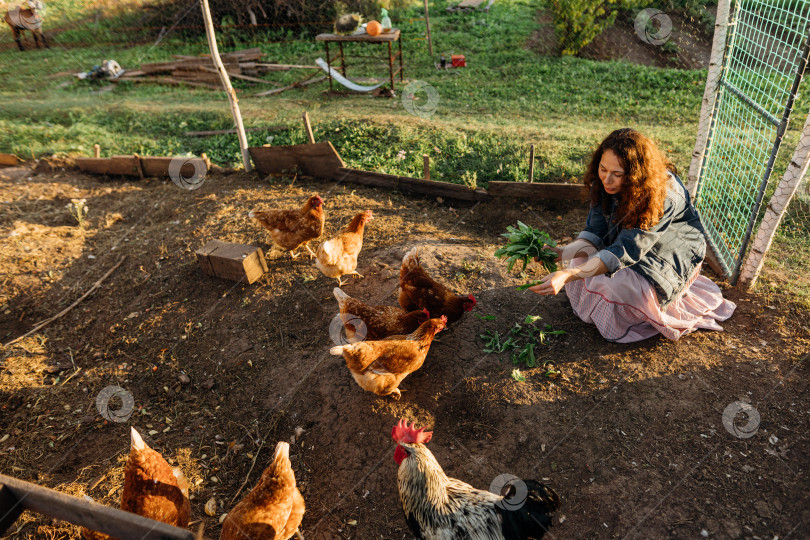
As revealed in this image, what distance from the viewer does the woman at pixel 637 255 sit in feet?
11.4

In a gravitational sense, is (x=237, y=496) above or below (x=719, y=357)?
below

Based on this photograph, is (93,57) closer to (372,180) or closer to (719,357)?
(372,180)

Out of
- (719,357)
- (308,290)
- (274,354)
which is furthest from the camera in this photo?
(308,290)

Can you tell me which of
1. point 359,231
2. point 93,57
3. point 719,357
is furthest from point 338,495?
point 93,57

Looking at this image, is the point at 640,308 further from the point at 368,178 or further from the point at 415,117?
the point at 415,117

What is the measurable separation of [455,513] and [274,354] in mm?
2543

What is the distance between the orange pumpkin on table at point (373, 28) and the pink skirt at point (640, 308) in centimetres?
976

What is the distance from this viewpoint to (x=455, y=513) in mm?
2752

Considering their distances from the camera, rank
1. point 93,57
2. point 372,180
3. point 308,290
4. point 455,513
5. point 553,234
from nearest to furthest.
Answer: point 455,513
point 308,290
point 553,234
point 372,180
point 93,57

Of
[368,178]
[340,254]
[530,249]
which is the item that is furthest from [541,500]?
Result: [368,178]

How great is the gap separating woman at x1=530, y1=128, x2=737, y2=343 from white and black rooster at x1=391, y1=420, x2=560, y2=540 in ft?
5.09

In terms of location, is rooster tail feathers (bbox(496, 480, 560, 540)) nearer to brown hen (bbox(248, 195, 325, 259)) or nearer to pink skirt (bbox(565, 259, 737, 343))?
pink skirt (bbox(565, 259, 737, 343))

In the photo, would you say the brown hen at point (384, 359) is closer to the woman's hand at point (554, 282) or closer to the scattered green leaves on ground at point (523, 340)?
the scattered green leaves on ground at point (523, 340)

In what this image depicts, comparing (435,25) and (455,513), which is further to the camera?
(435,25)
